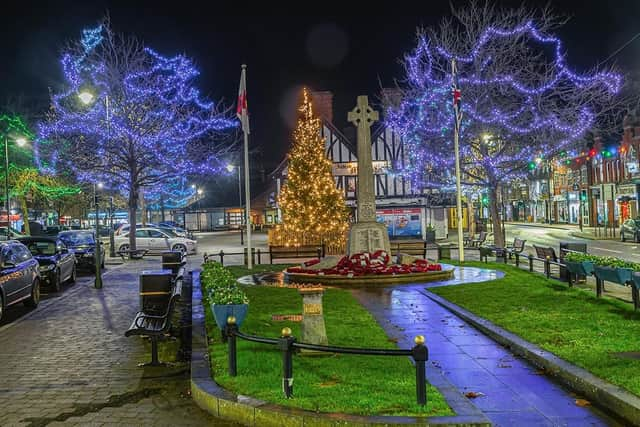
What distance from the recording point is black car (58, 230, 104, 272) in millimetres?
23438

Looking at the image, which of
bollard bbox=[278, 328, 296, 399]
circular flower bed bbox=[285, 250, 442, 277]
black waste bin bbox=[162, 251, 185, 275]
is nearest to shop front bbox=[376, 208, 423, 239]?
circular flower bed bbox=[285, 250, 442, 277]

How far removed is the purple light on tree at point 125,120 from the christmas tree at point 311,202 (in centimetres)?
430

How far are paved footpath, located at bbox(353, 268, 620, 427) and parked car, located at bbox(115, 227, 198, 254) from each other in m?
22.7

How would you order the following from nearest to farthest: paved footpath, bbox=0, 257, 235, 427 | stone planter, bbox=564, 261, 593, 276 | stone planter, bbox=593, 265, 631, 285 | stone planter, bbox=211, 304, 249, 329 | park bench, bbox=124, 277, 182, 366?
paved footpath, bbox=0, 257, 235, 427, park bench, bbox=124, 277, 182, 366, stone planter, bbox=211, 304, 249, 329, stone planter, bbox=593, 265, 631, 285, stone planter, bbox=564, 261, 593, 276

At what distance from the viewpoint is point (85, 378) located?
7.69m

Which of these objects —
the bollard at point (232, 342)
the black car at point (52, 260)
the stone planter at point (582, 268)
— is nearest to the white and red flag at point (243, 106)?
the black car at point (52, 260)

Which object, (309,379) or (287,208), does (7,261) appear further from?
(287,208)

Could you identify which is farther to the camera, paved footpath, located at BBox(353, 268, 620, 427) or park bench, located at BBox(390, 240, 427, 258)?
park bench, located at BBox(390, 240, 427, 258)

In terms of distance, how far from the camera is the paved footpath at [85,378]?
20.2 feet

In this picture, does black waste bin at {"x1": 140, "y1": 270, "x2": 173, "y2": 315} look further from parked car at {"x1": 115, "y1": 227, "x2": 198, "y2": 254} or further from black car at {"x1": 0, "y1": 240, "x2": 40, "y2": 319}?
parked car at {"x1": 115, "y1": 227, "x2": 198, "y2": 254}

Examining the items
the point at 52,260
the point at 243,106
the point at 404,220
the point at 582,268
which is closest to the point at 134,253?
the point at 243,106

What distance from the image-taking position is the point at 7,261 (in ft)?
40.2

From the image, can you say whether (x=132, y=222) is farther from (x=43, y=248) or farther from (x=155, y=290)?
(x=155, y=290)

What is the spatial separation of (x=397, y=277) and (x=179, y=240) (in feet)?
64.0
